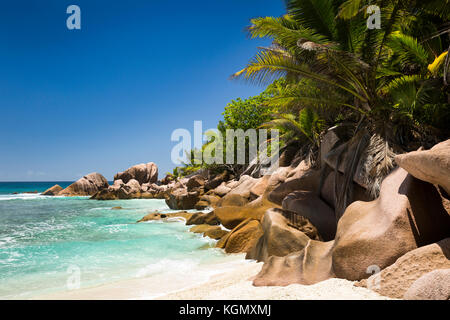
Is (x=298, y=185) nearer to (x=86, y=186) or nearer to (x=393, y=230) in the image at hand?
(x=393, y=230)

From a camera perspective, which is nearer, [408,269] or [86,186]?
A: [408,269]

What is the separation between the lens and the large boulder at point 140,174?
173ft

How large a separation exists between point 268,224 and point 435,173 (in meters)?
3.39

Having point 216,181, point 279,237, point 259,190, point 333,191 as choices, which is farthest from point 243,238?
point 216,181

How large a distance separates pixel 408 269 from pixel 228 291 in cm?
222

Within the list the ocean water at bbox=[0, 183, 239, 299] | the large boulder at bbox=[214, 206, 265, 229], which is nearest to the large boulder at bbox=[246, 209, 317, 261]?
the ocean water at bbox=[0, 183, 239, 299]

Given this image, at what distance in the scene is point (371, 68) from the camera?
6.67 meters

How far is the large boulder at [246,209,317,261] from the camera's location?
5.27 metres

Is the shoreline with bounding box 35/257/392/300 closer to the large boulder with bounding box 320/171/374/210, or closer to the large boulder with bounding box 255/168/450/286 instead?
the large boulder with bounding box 255/168/450/286

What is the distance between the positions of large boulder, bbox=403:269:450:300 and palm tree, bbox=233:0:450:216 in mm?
3078

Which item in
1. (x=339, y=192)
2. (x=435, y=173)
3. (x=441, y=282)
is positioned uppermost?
(x=435, y=173)

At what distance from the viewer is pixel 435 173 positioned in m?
3.01
